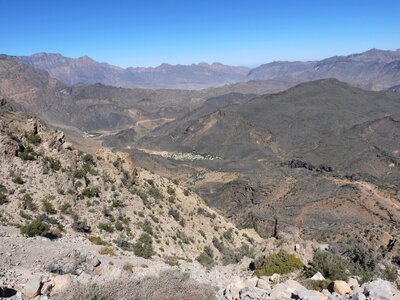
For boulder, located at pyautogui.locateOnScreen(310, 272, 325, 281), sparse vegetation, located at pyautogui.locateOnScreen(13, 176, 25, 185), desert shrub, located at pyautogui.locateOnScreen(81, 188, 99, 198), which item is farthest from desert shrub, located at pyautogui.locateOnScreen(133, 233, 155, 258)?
Result: boulder, located at pyautogui.locateOnScreen(310, 272, 325, 281)

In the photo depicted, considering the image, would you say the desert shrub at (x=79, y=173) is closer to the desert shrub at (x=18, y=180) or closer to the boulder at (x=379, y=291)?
the desert shrub at (x=18, y=180)

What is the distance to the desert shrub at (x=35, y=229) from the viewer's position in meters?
17.1

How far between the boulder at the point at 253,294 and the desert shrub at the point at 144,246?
8.20 metres

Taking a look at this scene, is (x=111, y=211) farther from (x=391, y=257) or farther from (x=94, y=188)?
(x=391, y=257)

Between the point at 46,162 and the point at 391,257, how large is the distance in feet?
81.2

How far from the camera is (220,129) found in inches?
6043

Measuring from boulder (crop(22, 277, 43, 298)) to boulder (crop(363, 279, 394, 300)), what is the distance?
25.5 feet

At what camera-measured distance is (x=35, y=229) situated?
680 inches

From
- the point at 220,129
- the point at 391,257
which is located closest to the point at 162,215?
the point at 391,257

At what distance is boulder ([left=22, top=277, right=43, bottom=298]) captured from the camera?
10.4m

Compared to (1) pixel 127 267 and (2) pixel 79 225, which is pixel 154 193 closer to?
(2) pixel 79 225

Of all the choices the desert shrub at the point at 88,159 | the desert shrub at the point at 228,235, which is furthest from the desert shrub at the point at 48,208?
the desert shrub at the point at 228,235

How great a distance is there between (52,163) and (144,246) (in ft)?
24.7

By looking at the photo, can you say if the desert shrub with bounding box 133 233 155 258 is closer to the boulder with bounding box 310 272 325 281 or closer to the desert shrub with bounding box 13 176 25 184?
the desert shrub with bounding box 13 176 25 184
